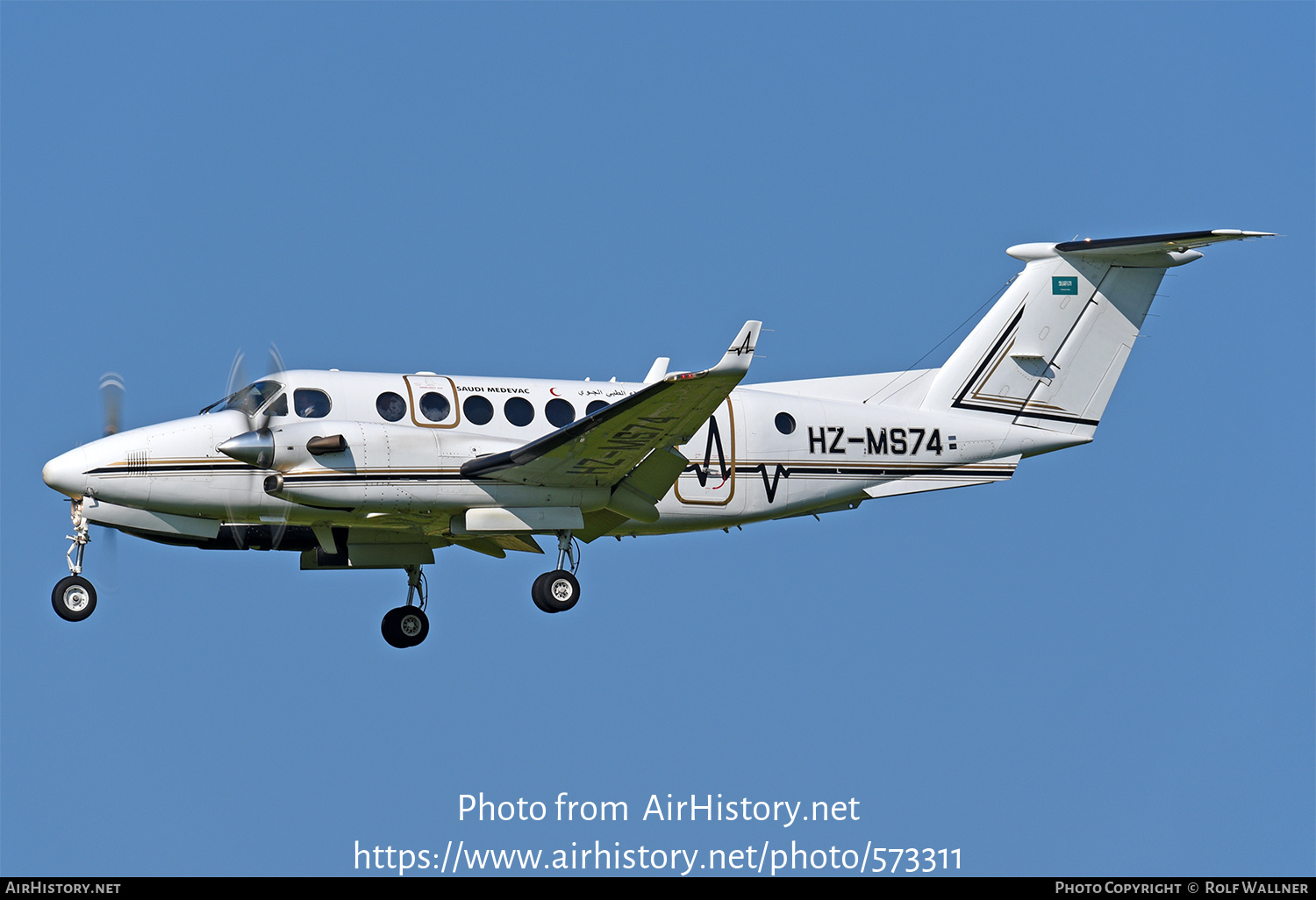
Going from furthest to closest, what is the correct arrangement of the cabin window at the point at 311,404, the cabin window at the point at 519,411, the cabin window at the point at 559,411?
1. the cabin window at the point at 559,411
2. the cabin window at the point at 519,411
3. the cabin window at the point at 311,404

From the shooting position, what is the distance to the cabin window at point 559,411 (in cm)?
1833

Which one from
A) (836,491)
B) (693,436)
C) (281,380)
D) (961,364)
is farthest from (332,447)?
(961,364)

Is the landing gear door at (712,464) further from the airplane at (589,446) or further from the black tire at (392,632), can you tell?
the black tire at (392,632)

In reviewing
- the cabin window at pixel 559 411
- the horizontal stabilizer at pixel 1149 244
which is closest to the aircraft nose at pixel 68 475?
the cabin window at pixel 559 411

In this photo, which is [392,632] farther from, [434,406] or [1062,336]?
[1062,336]

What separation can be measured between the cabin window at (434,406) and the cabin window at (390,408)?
0.71 ft

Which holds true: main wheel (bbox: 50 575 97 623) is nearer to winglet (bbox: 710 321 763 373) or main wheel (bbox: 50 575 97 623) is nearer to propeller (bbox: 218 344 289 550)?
propeller (bbox: 218 344 289 550)

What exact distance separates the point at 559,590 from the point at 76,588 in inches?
209

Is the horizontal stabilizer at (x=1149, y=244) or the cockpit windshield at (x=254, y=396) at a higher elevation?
the horizontal stabilizer at (x=1149, y=244)

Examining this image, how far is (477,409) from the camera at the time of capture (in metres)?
18.0

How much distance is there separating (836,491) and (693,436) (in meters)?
2.05

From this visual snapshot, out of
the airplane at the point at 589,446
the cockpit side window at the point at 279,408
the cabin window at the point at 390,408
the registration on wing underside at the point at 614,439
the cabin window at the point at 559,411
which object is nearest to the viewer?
the registration on wing underside at the point at 614,439

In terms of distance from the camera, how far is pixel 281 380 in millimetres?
17484

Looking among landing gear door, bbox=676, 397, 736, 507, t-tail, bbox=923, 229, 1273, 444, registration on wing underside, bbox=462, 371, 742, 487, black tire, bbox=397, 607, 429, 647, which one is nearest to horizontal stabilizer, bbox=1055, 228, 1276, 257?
t-tail, bbox=923, 229, 1273, 444
